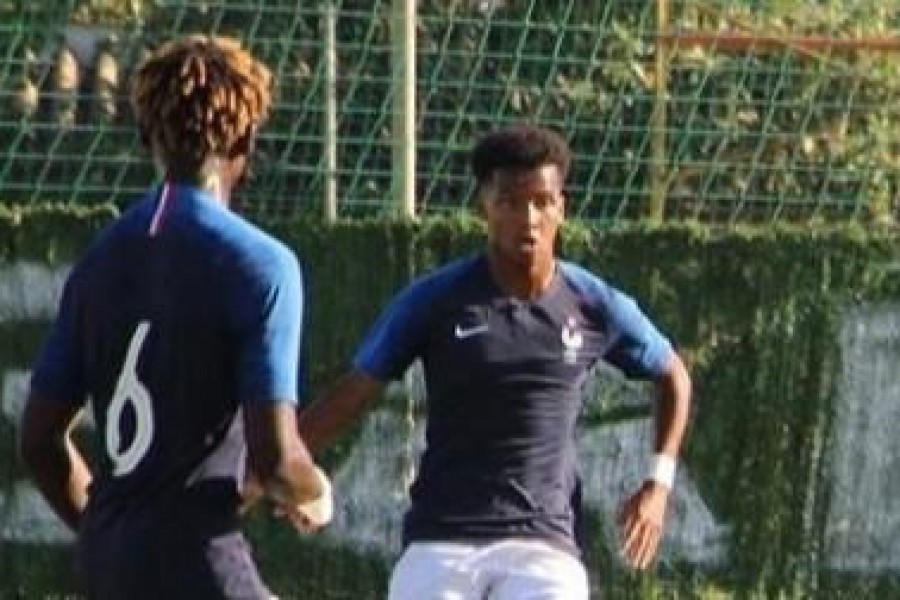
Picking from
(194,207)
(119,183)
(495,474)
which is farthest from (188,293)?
(119,183)

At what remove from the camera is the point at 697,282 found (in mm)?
10242

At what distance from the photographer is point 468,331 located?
746 centimetres

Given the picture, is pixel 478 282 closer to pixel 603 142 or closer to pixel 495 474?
pixel 495 474

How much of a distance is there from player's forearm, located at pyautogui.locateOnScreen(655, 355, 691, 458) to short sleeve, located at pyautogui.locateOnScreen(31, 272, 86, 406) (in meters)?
2.39

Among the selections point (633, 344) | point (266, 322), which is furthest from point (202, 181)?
point (633, 344)

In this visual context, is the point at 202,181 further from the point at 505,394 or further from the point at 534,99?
the point at 534,99

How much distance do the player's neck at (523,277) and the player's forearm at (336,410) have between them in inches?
16.3

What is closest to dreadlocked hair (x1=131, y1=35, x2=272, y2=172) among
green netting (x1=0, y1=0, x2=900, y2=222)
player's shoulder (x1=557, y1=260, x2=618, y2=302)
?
player's shoulder (x1=557, y1=260, x2=618, y2=302)

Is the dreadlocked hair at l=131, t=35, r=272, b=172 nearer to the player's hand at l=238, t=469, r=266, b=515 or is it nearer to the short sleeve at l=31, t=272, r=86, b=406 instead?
the short sleeve at l=31, t=272, r=86, b=406

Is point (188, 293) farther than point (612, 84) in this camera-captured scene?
No

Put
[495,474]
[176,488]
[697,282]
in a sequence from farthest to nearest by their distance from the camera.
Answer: [697,282], [495,474], [176,488]

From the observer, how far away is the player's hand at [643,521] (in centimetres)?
743

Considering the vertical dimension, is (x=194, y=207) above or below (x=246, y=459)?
above

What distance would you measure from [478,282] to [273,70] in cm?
306
